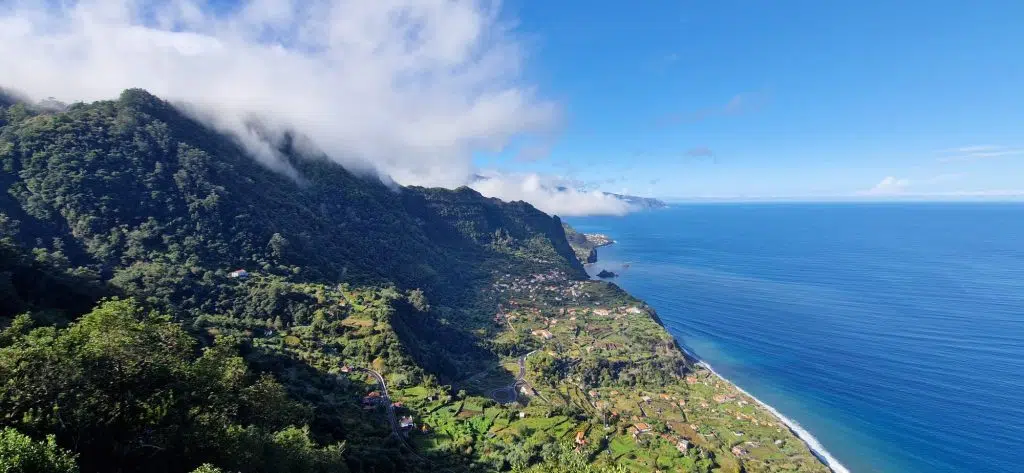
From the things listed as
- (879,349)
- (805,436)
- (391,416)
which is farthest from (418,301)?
(879,349)

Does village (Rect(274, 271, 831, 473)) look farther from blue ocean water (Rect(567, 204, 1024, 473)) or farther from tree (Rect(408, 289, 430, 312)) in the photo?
tree (Rect(408, 289, 430, 312))

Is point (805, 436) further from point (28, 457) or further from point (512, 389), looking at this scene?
point (28, 457)

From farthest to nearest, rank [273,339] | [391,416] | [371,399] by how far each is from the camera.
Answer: [273,339] → [371,399] → [391,416]

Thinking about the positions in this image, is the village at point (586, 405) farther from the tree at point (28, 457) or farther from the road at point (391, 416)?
the tree at point (28, 457)

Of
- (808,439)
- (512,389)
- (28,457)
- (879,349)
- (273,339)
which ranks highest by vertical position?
(28,457)

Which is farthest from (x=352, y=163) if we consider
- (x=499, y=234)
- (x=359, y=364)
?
(x=359, y=364)

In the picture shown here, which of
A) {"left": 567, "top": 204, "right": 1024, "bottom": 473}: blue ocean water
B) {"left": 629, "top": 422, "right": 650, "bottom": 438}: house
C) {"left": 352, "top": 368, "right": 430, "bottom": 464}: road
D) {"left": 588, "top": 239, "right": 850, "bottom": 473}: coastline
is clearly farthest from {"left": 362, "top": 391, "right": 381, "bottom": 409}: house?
{"left": 567, "top": 204, "right": 1024, "bottom": 473}: blue ocean water

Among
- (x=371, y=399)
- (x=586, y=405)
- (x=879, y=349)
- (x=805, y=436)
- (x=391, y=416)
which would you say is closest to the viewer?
(x=391, y=416)

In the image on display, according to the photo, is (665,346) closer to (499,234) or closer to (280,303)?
(280,303)

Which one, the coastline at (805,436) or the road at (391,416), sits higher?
the road at (391,416)

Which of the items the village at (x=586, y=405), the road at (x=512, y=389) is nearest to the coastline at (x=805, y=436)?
the village at (x=586, y=405)
